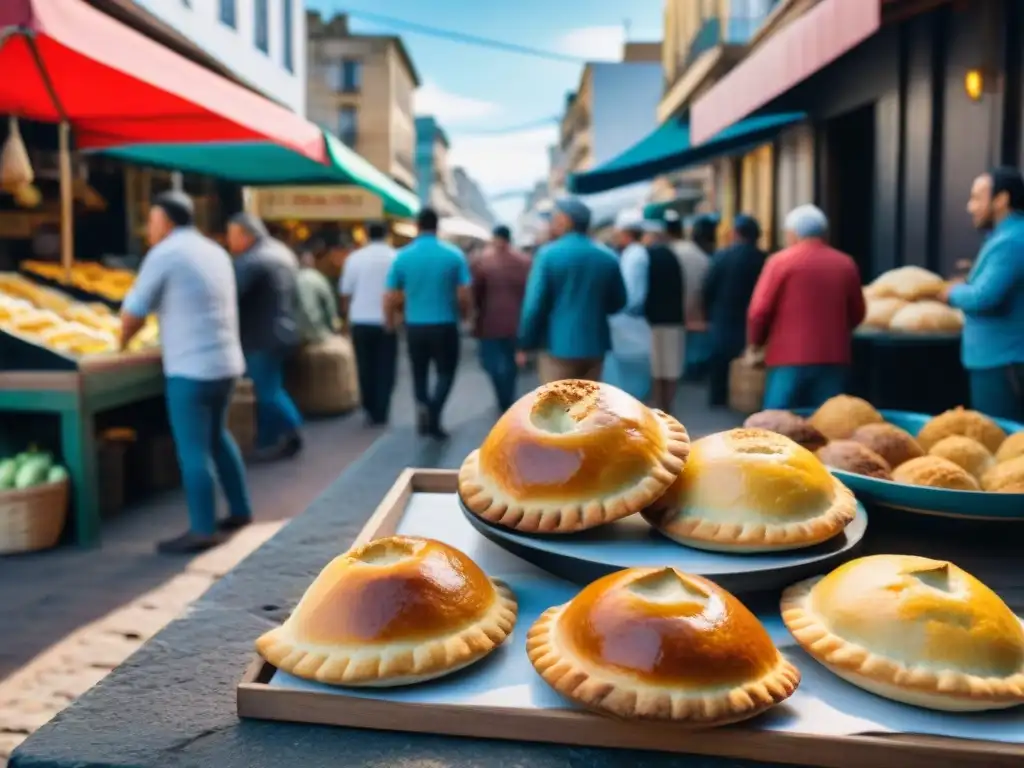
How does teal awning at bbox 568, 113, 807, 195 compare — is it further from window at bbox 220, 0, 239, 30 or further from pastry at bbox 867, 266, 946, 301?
window at bbox 220, 0, 239, 30

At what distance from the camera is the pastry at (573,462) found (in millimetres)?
1360

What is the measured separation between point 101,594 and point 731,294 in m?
6.08

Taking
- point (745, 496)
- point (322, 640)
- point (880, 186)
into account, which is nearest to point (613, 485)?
point (745, 496)

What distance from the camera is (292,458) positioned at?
26.7 feet

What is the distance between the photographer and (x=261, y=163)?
11031mm

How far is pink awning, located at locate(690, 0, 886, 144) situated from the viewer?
500cm

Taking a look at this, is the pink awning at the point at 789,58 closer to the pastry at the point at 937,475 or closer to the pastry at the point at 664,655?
the pastry at the point at 937,475

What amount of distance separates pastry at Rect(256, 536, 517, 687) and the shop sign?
1401 cm

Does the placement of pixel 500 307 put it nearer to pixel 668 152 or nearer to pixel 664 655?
pixel 668 152

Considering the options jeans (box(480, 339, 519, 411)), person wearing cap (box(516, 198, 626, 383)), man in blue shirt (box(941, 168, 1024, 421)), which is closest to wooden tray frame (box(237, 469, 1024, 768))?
man in blue shirt (box(941, 168, 1024, 421))

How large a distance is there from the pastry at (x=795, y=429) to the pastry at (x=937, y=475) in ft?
0.78

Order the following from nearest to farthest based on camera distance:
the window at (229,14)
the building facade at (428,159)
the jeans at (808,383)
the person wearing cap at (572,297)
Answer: the jeans at (808,383)
the person wearing cap at (572,297)
the window at (229,14)
the building facade at (428,159)

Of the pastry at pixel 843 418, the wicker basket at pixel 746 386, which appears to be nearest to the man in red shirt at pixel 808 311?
the wicker basket at pixel 746 386

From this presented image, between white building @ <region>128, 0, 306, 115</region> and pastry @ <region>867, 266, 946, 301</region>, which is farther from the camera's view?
white building @ <region>128, 0, 306, 115</region>
